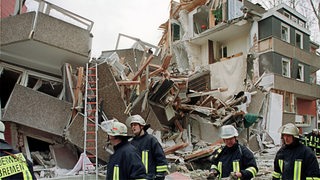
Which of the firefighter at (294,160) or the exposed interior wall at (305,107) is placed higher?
the exposed interior wall at (305,107)

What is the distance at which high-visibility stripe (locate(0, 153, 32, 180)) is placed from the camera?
2498 millimetres

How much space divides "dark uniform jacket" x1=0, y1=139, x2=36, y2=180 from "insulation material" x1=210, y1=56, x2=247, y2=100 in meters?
16.0

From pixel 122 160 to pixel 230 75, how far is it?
54.2 feet

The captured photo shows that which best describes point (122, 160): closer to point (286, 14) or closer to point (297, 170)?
point (297, 170)

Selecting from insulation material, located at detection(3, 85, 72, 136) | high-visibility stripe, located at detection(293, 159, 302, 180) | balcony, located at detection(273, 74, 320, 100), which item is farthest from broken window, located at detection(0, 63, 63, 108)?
balcony, located at detection(273, 74, 320, 100)

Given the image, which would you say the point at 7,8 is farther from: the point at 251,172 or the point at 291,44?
the point at 291,44

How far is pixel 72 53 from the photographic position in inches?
324

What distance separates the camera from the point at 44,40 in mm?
7562

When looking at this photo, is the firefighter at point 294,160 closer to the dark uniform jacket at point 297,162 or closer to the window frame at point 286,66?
the dark uniform jacket at point 297,162

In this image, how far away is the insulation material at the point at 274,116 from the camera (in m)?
16.5

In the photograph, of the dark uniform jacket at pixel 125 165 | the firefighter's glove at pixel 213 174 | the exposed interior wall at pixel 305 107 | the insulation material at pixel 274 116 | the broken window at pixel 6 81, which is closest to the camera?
the dark uniform jacket at pixel 125 165

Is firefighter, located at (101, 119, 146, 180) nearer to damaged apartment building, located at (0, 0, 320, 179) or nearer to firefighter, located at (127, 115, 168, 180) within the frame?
firefighter, located at (127, 115, 168, 180)

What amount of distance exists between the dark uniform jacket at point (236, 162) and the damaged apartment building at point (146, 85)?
153 inches

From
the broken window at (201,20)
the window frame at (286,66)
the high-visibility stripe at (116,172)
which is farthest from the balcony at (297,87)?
the high-visibility stripe at (116,172)
